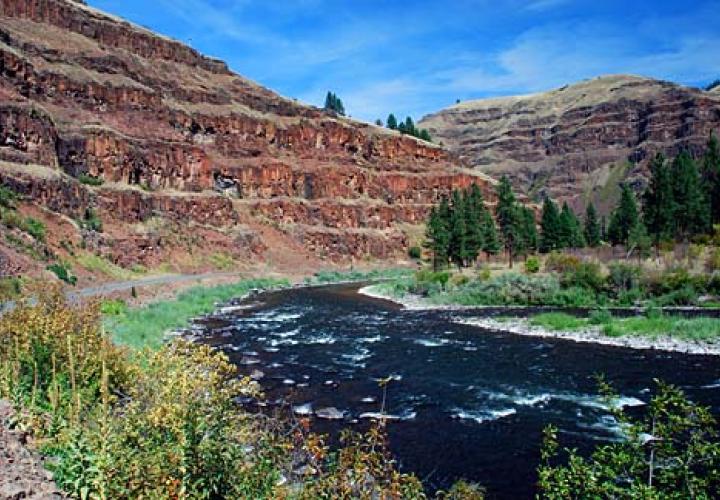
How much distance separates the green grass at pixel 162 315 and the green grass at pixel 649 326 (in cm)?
2169

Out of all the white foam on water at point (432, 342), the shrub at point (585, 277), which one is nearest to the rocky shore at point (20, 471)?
the white foam on water at point (432, 342)

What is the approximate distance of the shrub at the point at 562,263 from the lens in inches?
1986

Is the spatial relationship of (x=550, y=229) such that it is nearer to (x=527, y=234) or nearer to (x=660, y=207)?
(x=527, y=234)

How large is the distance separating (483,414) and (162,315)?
2459 cm

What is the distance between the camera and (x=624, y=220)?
3248 inches

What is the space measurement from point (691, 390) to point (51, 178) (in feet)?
186

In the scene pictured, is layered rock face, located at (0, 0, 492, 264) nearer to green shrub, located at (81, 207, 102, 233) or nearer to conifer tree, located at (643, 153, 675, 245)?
green shrub, located at (81, 207, 102, 233)

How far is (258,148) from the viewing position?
10344cm

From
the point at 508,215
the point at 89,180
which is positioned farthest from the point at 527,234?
the point at 89,180

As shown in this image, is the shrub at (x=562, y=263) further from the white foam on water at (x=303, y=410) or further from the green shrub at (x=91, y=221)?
the green shrub at (x=91, y=221)

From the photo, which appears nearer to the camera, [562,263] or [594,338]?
[594,338]

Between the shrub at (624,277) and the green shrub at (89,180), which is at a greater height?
the green shrub at (89,180)

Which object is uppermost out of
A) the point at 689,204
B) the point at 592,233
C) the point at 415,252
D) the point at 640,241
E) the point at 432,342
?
the point at 689,204

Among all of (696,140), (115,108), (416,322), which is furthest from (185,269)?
(696,140)
